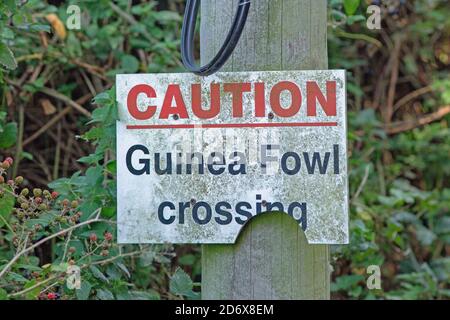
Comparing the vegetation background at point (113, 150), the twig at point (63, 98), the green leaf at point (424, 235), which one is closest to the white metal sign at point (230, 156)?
the vegetation background at point (113, 150)

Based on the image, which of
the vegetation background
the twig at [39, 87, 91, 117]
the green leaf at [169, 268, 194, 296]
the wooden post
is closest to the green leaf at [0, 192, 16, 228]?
the vegetation background

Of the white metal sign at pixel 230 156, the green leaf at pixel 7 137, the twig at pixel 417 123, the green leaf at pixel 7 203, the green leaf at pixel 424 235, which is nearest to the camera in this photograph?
the white metal sign at pixel 230 156

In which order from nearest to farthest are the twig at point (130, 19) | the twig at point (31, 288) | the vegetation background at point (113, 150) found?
the twig at point (31, 288) → the vegetation background at point (113, 150) → the twig at point (130, 19)

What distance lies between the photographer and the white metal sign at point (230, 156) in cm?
223

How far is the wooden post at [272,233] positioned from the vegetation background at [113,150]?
0.43 m

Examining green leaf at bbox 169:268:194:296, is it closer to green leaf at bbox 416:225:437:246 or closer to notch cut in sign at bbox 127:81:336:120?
notch cut in sign at bbox 127:81:336:120

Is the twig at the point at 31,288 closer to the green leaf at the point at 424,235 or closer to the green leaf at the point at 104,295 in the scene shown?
the green leaf at the point at 104,295

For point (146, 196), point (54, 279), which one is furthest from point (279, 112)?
point (54, 279)

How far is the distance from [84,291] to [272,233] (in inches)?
28.7

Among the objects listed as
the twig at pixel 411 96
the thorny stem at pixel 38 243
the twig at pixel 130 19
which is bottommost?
the thorny stem at pixel 38 243

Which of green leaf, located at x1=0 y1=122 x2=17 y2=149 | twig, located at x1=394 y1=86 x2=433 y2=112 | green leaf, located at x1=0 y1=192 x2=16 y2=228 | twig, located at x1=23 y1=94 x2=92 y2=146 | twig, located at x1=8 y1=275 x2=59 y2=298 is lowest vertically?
twig, located at x1=8 y1=275 x2=59 y2=298

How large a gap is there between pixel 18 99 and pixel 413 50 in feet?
9.60

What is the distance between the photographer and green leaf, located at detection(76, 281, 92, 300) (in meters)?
2.60

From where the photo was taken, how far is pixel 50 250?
409cm
